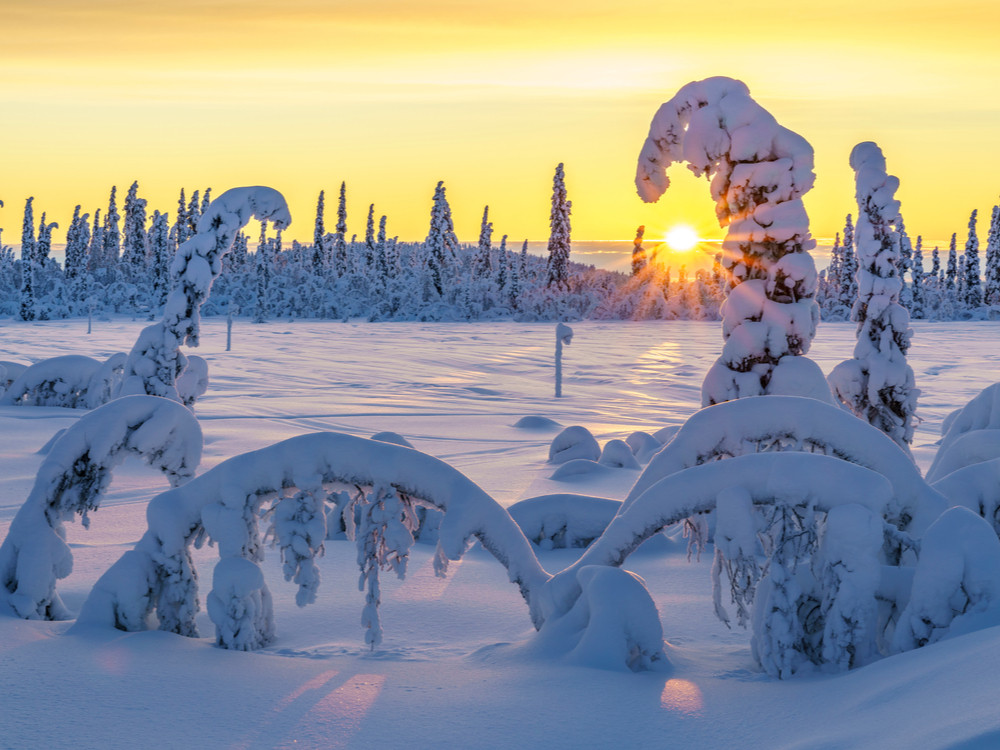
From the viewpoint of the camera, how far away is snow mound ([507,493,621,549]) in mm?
5809

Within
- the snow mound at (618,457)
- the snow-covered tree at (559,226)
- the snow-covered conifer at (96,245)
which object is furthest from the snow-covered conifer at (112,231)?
the snow mound at (618,457)

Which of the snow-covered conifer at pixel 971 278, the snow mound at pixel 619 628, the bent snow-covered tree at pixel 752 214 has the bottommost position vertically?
the snow mound at pixel 619 628

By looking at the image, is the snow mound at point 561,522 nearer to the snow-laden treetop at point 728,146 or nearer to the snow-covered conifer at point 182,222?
the snow-laden treetop at point 728,146

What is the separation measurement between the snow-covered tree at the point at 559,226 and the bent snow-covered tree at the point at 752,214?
60.8 meters

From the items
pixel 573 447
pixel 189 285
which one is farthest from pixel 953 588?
pixel 189 285

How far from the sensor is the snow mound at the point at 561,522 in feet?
19.1

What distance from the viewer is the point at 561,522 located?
5.83m

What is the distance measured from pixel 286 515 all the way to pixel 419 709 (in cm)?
86

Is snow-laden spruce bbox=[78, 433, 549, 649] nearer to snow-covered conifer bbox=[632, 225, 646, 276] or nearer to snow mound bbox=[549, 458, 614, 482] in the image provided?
snow mound bbox=[549, 458, 614, 482]

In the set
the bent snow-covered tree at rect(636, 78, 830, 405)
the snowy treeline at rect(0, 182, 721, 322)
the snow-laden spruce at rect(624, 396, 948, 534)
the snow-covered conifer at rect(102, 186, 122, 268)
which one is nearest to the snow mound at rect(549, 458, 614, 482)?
the bent snow-covered tree at rect(636, 78, 830, 405)

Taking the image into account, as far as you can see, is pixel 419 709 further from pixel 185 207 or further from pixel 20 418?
pixel 185 207

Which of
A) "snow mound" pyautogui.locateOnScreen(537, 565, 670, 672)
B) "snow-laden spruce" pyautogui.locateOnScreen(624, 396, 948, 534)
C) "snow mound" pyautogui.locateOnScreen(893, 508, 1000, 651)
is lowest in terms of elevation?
"snow mound" pyautogui.locateOnScreen(537, 565, 670, 672)

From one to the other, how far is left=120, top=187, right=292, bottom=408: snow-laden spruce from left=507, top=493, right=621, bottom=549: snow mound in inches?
134

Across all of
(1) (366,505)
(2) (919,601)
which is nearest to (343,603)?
(1) (366,505)
